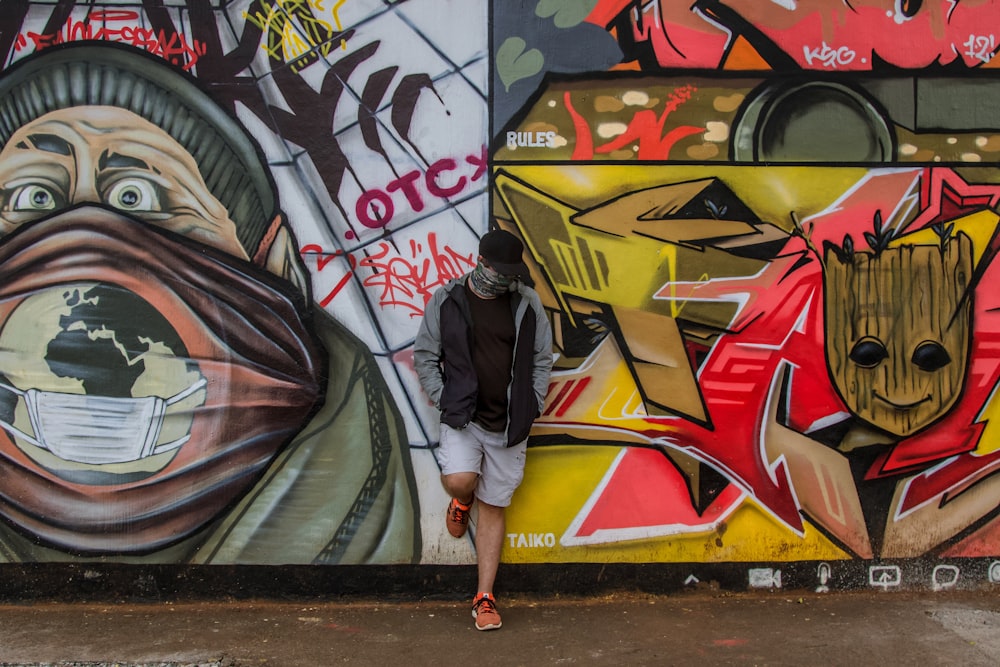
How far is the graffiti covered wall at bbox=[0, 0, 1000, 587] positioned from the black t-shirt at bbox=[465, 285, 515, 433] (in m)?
0.36

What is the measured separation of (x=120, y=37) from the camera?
14.2ft

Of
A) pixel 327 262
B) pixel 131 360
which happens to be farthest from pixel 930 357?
pixel 131 360

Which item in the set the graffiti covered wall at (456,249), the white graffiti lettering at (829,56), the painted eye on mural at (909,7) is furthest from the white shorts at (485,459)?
the painted eye on mural at (909,7)

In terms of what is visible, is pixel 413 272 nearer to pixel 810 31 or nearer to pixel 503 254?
pixel 503 254

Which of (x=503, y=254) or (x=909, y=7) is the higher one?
(x=909, y=7)

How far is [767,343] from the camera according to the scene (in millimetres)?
4398

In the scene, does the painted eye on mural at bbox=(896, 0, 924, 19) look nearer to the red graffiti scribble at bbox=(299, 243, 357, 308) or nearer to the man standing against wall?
the man standing against wall

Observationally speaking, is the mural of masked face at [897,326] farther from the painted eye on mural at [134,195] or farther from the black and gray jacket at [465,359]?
the painted eye on mural at [134,195]

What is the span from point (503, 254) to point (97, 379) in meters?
2.25

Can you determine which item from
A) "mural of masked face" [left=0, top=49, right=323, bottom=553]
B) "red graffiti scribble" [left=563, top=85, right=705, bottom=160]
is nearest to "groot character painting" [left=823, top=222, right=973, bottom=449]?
"red graffiti scribble" [left=563, top=85, right=705, bottom=160]

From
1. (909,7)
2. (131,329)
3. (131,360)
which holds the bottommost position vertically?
(131,360)

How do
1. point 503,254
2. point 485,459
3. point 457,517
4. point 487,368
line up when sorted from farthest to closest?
point 457,517
point 485,459
point 487,368
point 503,254

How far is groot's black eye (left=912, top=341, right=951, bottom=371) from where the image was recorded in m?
4.41

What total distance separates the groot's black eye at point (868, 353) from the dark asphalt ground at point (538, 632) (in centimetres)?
124
